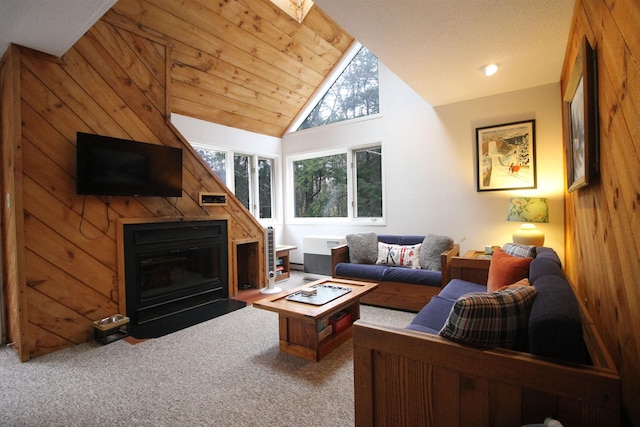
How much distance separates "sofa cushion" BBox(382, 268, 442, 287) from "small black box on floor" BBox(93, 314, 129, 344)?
2608 mm

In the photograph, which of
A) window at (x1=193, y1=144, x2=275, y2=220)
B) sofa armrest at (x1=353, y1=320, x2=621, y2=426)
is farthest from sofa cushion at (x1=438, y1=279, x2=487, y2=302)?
window at (x1=193, y1=144, x2=275, y2=220)

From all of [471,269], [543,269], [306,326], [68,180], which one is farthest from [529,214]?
[68,180]

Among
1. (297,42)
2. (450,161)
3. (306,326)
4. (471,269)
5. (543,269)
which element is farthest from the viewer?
(297,42)

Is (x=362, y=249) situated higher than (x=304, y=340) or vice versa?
(x=362, y=249)

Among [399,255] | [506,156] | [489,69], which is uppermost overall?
[489,69]

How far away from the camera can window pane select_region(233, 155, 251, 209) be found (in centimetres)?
504

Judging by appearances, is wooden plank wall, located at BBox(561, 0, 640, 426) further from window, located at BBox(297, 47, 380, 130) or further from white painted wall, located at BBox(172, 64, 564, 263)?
window, located at BBox(297, 47, 380, 130)

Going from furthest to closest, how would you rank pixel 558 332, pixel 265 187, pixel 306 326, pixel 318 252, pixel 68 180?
pixel 265 187 < pixel 318 252 < pixel 68 180 < pixel 306 326 < pixel 558 332

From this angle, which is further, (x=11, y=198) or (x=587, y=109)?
(x=11, y=198)

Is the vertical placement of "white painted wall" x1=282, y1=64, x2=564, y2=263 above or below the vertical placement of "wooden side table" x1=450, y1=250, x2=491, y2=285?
above

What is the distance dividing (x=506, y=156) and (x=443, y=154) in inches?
28.4

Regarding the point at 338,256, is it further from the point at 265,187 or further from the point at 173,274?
the point at 265,187

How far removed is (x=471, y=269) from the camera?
3021 millimetres

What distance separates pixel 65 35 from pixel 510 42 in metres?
3.39
